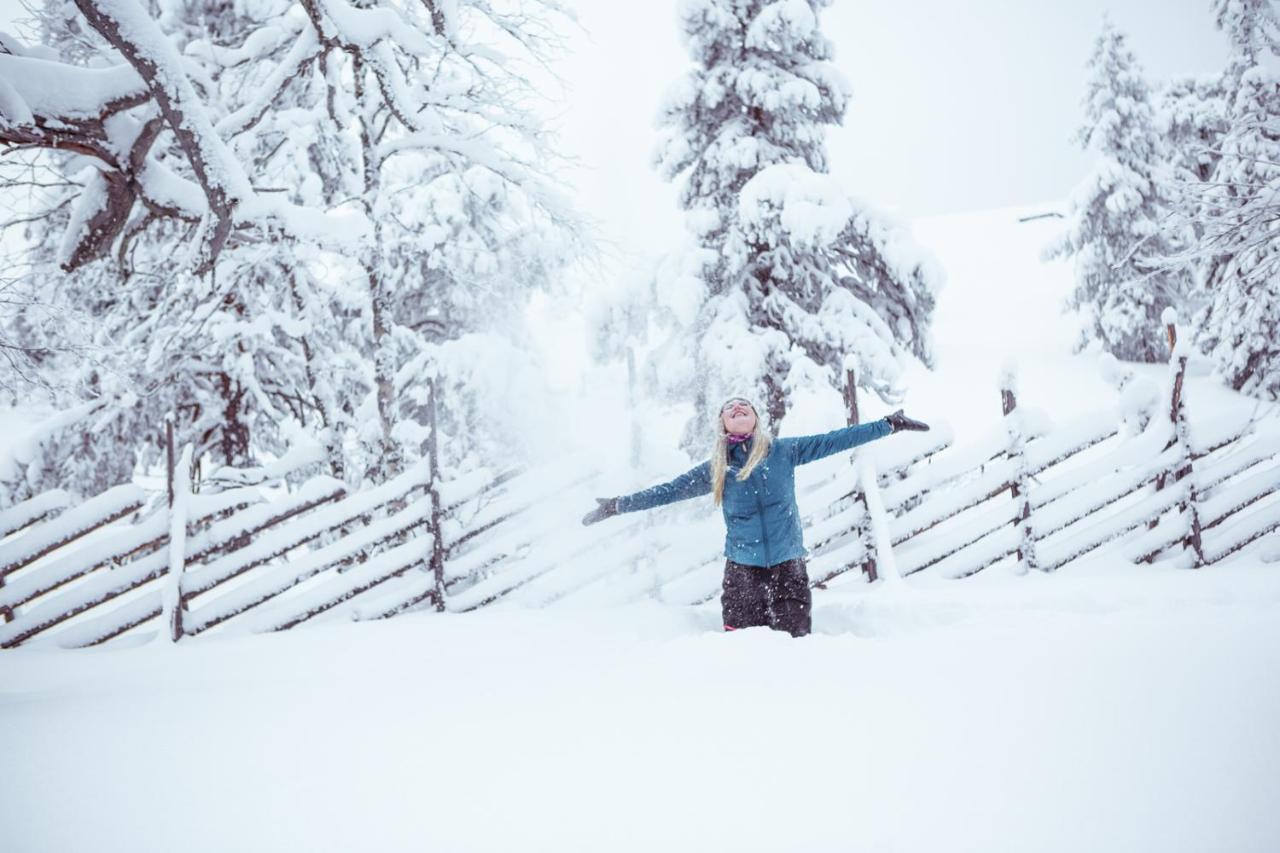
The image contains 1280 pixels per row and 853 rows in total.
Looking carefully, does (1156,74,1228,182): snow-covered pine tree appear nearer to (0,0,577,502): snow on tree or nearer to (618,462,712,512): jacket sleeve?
(0,0,577,502): snow on tree

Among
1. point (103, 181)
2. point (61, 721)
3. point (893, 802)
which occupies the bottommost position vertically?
point (893, 802)

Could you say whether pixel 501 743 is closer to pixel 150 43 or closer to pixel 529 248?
pixel 150 43

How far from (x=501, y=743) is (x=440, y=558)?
291 cm

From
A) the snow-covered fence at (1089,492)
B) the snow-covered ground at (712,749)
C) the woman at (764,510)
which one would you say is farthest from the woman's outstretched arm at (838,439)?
the snow-covered fence at (1089,492)

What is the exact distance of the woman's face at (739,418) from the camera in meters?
3.89

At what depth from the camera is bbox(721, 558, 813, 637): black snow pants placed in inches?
152

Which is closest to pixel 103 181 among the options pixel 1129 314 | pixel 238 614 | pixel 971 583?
pixel 238 614

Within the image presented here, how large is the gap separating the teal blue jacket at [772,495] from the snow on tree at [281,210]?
3378 millimetres

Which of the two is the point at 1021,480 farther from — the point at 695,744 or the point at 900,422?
the point at 695,744

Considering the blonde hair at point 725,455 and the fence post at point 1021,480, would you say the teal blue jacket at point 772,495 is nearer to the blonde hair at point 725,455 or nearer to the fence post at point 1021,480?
the blonde hair at point 725,455

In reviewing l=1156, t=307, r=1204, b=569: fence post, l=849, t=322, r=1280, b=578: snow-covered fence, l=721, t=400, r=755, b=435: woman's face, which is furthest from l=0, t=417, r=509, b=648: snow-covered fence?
l=1156, t=307, r=1204, b=569: fence post

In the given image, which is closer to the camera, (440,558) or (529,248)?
(440,558)

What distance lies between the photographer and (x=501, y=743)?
2406 mm

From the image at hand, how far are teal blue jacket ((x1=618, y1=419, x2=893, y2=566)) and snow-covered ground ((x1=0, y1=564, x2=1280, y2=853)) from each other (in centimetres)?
76
